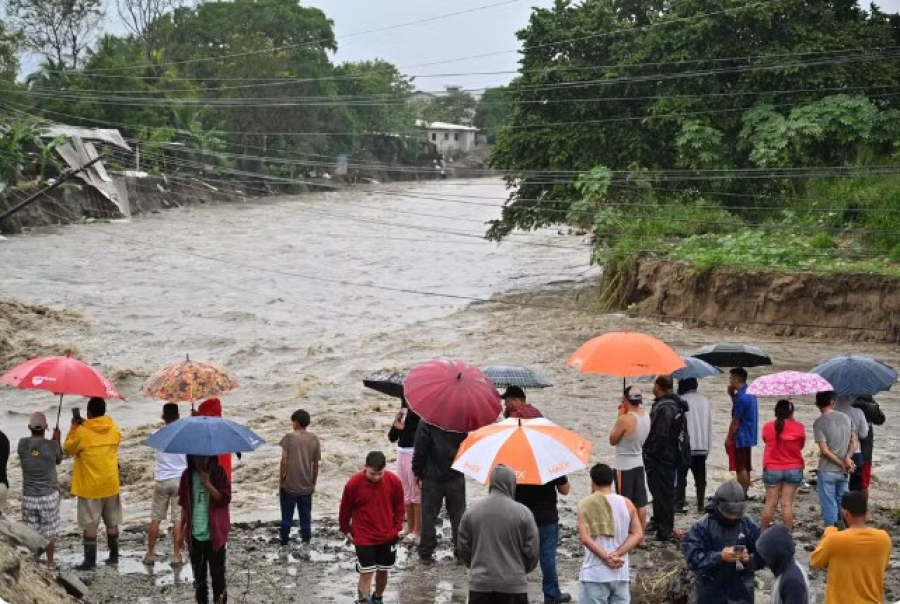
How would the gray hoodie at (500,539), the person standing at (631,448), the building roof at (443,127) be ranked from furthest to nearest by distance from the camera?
the building roof at (443,127) < the person standing at (631,448) < the gray hoodie at (500,539)

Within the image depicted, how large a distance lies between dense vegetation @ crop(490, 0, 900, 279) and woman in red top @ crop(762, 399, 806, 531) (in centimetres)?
2017

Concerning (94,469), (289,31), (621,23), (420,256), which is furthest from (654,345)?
(289,31)

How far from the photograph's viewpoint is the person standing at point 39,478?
10.3 m

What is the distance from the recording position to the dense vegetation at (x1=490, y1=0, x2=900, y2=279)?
3341 centimetres

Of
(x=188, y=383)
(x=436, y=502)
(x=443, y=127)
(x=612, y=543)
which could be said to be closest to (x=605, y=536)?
(x=612, y=543)

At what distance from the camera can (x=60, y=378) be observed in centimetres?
1082

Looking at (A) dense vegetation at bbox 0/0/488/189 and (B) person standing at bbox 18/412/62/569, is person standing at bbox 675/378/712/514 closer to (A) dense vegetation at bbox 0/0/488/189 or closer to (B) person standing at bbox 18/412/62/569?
(B) person standing at bbox 18/412/62/569

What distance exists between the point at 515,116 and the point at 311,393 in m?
15.7

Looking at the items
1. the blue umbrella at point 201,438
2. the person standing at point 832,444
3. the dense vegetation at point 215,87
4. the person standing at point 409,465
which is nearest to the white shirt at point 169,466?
the person standing at point 409,465

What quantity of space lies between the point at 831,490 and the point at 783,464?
18.2 inches

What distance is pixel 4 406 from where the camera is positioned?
76.9ft

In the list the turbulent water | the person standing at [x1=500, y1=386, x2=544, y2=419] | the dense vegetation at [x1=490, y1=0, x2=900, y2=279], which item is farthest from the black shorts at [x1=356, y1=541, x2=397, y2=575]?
the dense vegetation at [x1=490, y1=0, x2=900, y2=279]

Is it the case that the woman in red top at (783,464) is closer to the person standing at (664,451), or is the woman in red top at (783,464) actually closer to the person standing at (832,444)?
the person standing at (832,444)

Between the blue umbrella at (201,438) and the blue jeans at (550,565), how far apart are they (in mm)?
2249
